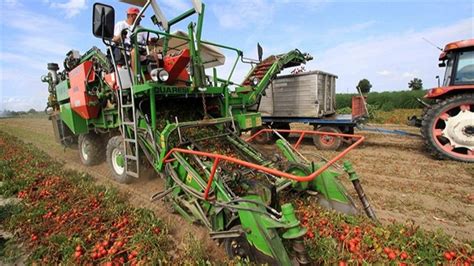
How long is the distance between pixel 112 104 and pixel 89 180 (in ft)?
4.97

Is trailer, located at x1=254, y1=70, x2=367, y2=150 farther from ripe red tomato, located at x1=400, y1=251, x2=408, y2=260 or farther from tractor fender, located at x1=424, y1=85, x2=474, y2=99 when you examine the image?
ripe red tomato, located at x1=400, y1=251, x2=408, y2=260

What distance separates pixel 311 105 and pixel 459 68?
10.9 ft

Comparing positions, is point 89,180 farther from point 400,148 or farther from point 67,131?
point 400,148

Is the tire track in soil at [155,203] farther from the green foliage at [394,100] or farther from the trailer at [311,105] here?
the green foliage at [394,100]

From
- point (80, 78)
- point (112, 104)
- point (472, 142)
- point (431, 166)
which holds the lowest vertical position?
Answer: point (431, 166)

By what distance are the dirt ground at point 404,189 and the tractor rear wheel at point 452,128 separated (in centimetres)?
30

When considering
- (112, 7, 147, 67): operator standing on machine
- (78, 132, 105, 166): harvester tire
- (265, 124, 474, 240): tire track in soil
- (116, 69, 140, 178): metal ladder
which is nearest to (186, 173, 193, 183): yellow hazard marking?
(116, 69, 140, 178): metal ladder

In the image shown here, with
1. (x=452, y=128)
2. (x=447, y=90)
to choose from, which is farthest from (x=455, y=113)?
(x=447, y=90)

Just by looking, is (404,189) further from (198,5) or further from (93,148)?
(93,148)

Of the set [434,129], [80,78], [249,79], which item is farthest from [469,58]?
[80,78]

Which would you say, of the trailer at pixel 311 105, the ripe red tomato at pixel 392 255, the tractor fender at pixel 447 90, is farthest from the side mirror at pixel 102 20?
the tractor fender at pixel 447 90

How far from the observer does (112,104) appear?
4.58 meters

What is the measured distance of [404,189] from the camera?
4004 millimetres

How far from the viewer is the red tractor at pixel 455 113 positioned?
17.2 ft
